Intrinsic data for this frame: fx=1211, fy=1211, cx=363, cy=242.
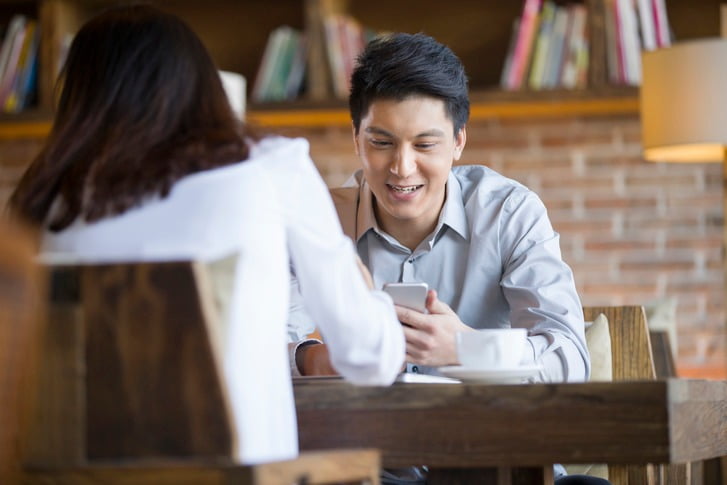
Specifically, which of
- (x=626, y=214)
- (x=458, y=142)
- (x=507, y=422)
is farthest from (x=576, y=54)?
(x=507, y=422)

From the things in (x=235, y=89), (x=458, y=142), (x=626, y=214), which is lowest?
(x=458, y=142)

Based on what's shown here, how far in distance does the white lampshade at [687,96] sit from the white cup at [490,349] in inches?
79.9

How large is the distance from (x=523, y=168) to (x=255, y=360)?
3153 mm

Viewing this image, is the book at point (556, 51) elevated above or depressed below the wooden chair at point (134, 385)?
above

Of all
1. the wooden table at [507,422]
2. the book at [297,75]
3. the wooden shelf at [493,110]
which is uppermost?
the book at [297,75]

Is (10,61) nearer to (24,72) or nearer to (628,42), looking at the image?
(24,72)

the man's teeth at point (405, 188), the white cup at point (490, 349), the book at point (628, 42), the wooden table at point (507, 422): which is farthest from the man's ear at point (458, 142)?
the book at point (628, 42)

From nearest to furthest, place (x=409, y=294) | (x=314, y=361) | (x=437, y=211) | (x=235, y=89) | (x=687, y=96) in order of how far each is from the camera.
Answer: (x=409, y=294), (x=314, y=361), (x=437, y=211), (x=687, y=96), (x=235, y=89)

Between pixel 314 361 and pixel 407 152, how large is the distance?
48 cm

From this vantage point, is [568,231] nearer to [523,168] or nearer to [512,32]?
[523,168]

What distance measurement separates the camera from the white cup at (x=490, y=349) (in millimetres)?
1625

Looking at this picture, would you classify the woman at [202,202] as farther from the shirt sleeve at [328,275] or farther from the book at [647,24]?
the book at [647,24]

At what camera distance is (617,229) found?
428 centimetres

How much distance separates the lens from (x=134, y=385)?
1.14 m
